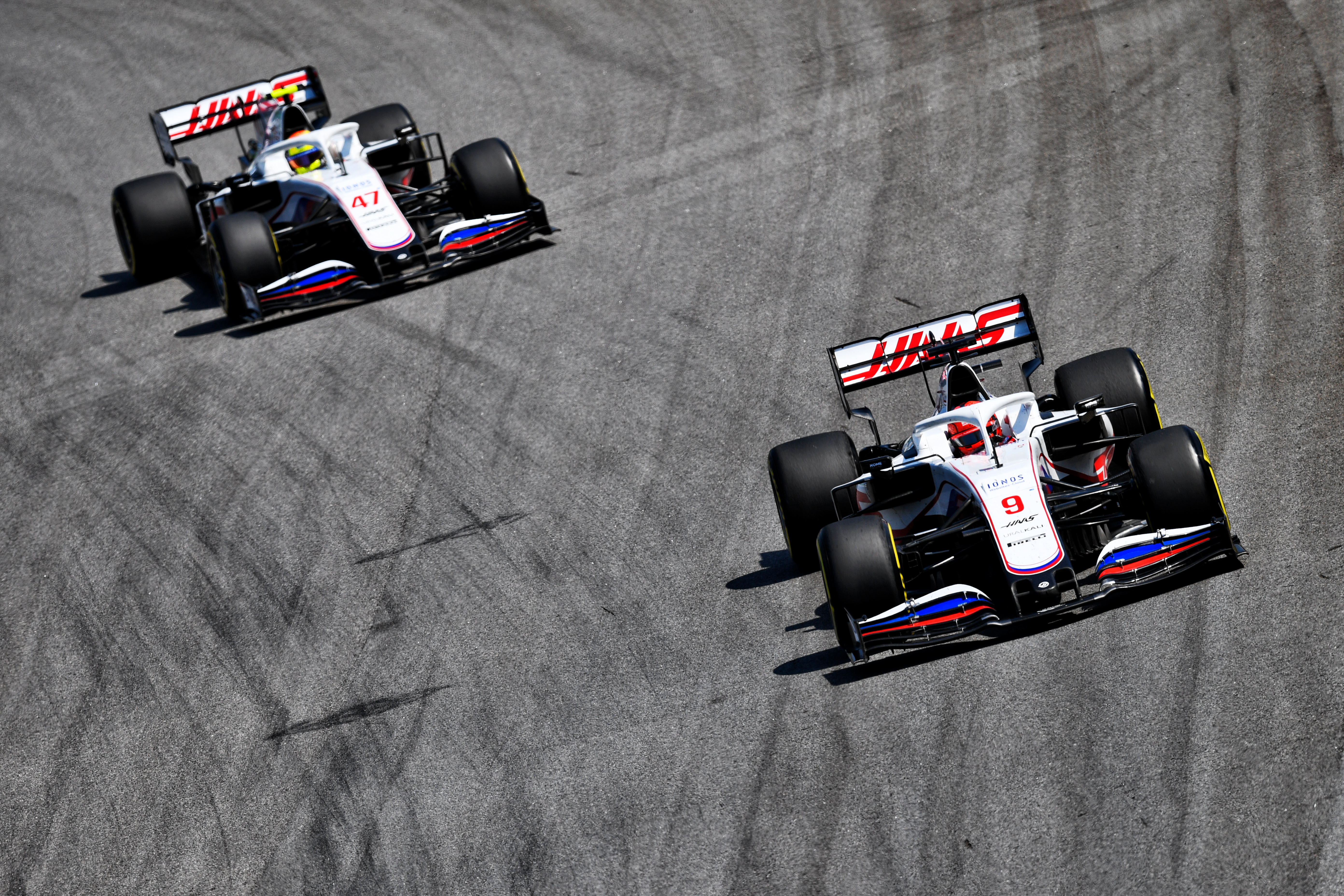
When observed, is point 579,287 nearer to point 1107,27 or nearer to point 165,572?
point 165,572

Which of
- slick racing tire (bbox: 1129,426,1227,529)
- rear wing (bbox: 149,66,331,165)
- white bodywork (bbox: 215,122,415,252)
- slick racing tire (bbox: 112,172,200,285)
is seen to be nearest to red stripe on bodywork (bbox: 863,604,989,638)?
slick racing tire (bbox: 1129,426,1227,529)

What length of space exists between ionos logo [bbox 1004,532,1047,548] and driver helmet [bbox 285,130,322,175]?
10.0 meters

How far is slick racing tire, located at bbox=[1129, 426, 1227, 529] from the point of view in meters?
8.77

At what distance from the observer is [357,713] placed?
962cm

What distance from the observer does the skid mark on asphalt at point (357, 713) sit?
9.56 metres

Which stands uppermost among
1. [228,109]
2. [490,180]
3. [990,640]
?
[228,109]

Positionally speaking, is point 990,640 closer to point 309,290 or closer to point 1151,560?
point 1151,560

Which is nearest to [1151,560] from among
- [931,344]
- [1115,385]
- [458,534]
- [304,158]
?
[1115,385]

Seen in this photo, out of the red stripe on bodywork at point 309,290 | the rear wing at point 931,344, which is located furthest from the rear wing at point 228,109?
the rear wing at point 931,344

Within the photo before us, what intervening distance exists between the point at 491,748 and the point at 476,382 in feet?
18.1

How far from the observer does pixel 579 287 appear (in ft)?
51.3

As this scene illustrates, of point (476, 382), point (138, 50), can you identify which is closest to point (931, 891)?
point (476, 382)

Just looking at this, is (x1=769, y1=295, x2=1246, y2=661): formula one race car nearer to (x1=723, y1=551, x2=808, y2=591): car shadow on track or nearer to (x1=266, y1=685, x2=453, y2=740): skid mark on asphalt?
(x1=723, y1=551, x2=808, y2=591): car shadow on track

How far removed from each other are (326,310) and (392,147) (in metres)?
2.19
